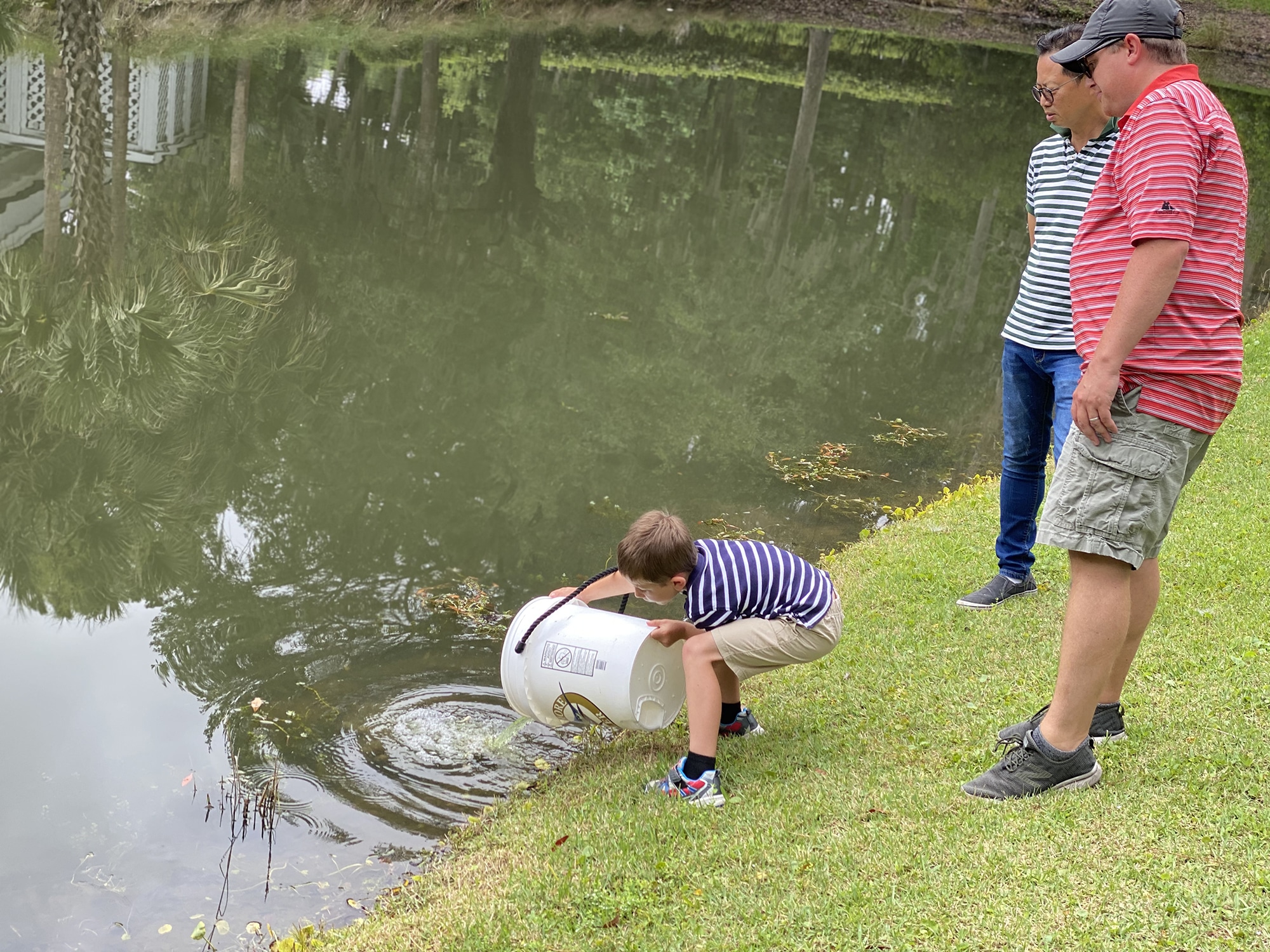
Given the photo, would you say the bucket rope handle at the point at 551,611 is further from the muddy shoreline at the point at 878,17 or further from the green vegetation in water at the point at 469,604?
the muddy shoreline at the point at 878,17

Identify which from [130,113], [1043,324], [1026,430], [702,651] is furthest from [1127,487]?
[130,113]

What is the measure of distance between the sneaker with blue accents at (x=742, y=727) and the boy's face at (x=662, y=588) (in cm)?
81

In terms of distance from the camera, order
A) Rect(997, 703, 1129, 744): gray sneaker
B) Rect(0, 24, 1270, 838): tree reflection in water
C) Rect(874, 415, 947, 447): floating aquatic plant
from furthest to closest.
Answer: Rect(874, 415, 947, 447): floating aquatic plant < Rect(0, 24, 1270, 838): tree reflection in water < Rect(997, 703, 1129, 744): gray sneaker

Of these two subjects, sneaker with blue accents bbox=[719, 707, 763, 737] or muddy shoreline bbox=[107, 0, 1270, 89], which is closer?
sneaker with blue accents bbox=[719, 707, 763, 737]

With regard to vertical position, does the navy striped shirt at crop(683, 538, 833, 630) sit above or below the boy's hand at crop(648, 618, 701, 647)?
above

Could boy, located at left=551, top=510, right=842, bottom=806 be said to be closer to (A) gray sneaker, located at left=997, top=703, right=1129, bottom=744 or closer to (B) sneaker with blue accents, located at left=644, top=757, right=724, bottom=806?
(B) sneaker with blue accents, located at left=644, top=757, right=724, bottom=806

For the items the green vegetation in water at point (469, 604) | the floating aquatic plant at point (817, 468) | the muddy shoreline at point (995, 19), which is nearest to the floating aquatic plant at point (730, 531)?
the floating aquatic plant at point (817, 468)

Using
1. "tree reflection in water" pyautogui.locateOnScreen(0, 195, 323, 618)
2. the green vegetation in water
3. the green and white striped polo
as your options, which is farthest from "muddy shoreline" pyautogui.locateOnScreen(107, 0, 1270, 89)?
the green and white striped polo

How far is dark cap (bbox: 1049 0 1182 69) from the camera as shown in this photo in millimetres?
3732

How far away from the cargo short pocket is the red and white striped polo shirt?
134 millimetres

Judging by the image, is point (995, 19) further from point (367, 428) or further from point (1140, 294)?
point (1140, 294)

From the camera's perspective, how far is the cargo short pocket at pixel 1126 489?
148 inches

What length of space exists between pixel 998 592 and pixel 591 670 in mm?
2744

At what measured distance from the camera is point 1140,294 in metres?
3.62
